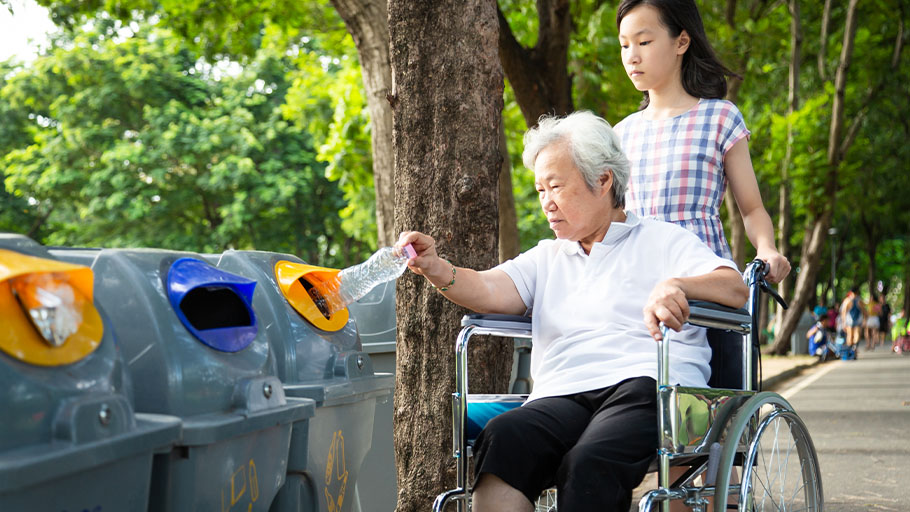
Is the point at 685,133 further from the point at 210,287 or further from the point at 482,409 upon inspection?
the point at 210,287

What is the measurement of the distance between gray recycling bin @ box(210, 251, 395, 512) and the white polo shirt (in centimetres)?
55

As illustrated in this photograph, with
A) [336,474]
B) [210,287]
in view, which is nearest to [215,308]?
[210,287]

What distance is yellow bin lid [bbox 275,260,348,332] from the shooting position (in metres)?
2.78

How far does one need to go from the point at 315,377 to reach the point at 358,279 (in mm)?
389

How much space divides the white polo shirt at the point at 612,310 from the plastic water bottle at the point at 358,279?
468 mm

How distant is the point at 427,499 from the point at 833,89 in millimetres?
17869

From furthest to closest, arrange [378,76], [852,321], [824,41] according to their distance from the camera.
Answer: [852,321]
[824,41]
[378,76]

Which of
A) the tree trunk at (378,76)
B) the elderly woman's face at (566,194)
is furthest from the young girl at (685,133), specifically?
the tree trunk at (378,76)

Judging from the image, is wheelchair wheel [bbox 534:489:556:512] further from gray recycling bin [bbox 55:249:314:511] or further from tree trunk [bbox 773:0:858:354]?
tree trunk [bbox 773:0:858:354]

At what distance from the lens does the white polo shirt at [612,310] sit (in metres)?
2.88

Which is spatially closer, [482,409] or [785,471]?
[482,409]

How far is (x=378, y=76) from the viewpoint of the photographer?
6676mm

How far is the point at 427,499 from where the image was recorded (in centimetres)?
374

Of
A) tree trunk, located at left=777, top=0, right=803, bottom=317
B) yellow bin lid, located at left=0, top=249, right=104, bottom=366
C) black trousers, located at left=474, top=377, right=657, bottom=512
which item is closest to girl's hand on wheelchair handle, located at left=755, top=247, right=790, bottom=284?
black trousers, located at left=474, top=377, right=657, bottom=512
